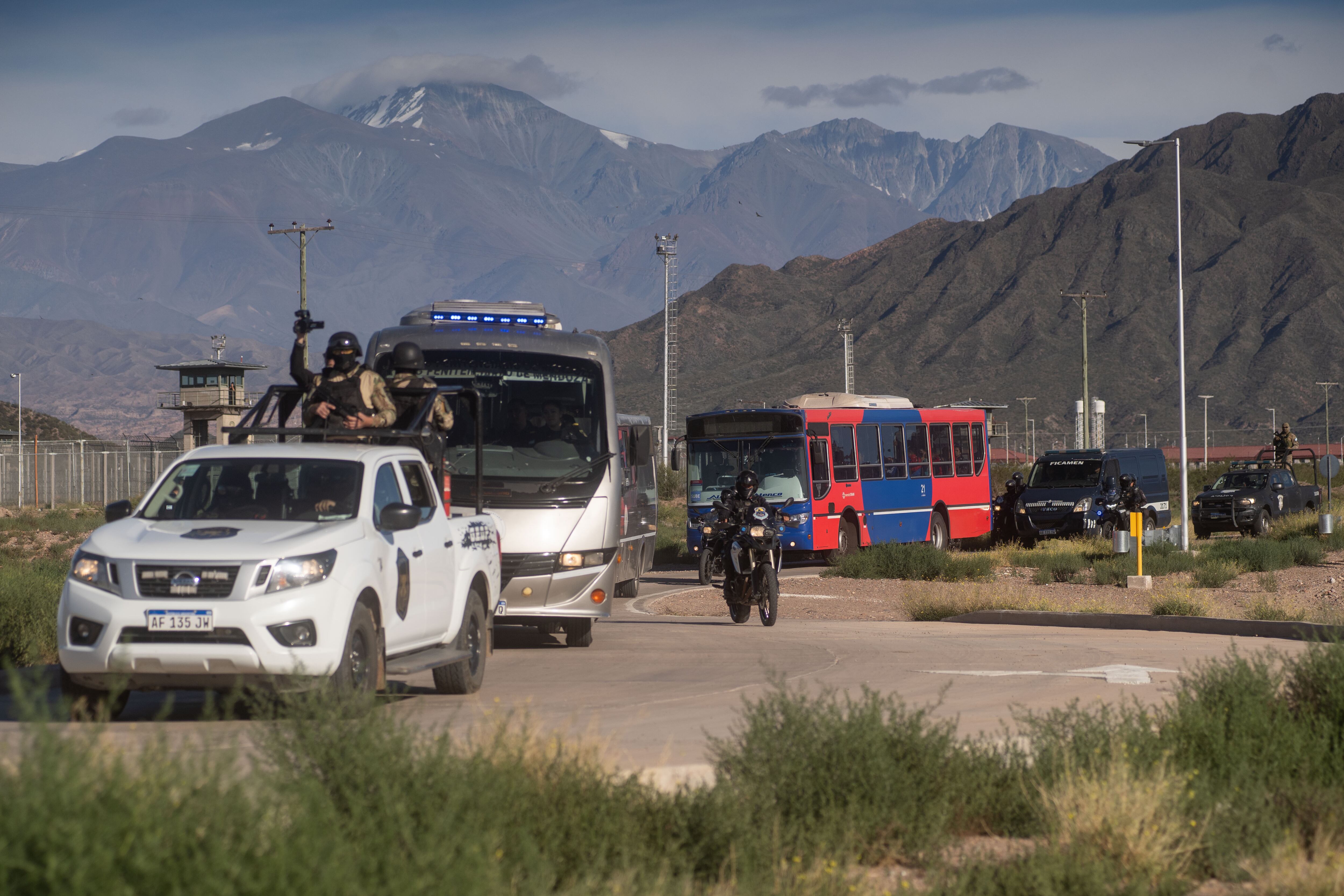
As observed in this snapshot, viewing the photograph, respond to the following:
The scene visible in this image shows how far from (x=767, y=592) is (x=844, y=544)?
12293 millimetres

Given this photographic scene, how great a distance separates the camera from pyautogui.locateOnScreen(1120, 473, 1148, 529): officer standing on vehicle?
34.4m

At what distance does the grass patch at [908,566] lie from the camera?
88.1 feet

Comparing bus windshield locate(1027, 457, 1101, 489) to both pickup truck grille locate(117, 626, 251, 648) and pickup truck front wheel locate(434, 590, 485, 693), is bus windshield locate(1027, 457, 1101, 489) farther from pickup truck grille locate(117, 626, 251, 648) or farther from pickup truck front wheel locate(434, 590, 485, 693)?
pickup truck grille locate(117, 626, 251, 648)

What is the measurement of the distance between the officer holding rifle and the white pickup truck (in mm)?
949

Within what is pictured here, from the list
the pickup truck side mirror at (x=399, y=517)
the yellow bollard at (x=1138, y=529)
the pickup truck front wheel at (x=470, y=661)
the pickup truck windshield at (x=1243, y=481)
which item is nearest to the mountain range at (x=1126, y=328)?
the pickup truck windshield at (x=1243, y=481)

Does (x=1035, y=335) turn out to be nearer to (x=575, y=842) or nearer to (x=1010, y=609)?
(x=1010, y=609)

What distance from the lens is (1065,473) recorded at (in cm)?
3688

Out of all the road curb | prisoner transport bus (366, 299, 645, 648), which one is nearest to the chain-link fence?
the road curb

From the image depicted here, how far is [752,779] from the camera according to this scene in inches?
261

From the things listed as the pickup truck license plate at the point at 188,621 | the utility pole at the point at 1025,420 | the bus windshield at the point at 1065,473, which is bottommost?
the pickup truck license plate at the point at 188,621

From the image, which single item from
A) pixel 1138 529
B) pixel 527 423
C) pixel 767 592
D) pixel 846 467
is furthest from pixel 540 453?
pixel 846 467

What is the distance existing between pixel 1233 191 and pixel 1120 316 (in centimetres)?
3731

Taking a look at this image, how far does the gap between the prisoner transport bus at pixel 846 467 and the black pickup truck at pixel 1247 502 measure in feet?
28.6

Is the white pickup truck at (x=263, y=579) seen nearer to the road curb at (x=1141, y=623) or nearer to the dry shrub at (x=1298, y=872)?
the dry shrub at (x=1298, y=872)
